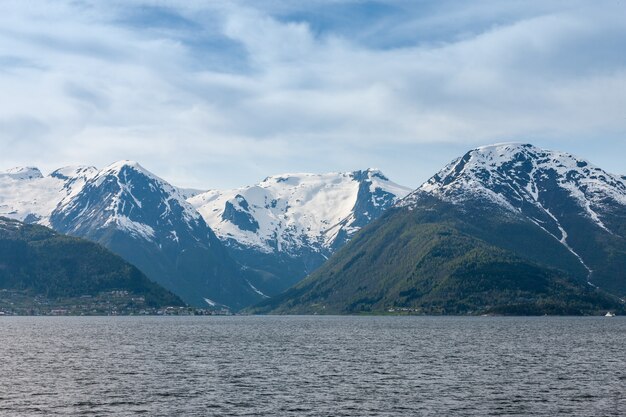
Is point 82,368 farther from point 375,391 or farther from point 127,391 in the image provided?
point 375,391

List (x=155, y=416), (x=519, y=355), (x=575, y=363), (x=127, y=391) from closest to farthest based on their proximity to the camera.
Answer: (x=155, y=416)
(x=127, y=391)
(x=575, y=363)
(x=519, y=355)

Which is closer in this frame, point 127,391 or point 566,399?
point 566,399

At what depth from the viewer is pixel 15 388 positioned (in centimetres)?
12050

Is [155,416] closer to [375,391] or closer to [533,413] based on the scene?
[375,391]

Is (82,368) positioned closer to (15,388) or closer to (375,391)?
(15,388)

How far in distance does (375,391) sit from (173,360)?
192ft

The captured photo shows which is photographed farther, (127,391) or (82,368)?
(82,368)

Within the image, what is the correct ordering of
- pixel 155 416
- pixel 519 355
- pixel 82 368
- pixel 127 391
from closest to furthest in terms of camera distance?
pixel 155 416 → pixel 127 391 → pixel 82 368 → pixel 519 355

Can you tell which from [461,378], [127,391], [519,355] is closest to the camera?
[127,391]

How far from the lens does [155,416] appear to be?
321 feet

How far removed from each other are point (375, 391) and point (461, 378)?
20138mm

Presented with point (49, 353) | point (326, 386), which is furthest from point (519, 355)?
point (49, 353)

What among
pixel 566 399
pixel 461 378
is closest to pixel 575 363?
pixel 461 378

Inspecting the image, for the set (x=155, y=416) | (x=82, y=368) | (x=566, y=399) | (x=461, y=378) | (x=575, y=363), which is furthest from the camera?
(x=575, y=363)
